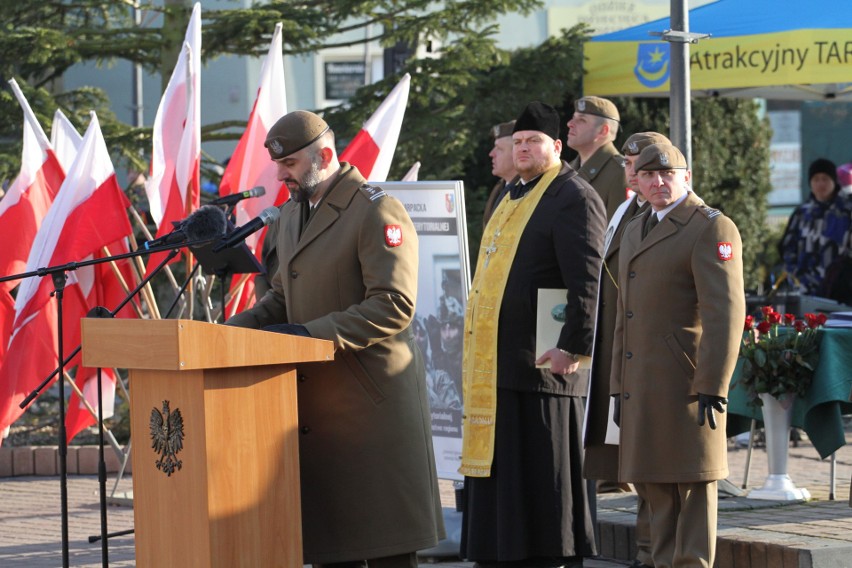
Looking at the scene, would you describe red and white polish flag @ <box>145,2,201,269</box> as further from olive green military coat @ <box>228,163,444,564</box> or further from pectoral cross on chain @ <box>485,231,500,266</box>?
olive green military coat @ <box>228,163,444,564</box>

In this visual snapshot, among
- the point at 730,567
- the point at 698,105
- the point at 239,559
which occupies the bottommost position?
the point at 730,567

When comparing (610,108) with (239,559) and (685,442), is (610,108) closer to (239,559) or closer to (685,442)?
(685,442)

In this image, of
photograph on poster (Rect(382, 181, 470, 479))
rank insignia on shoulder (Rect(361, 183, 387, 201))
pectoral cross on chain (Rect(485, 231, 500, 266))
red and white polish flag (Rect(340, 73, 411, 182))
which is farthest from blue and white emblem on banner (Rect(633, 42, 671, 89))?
rank insignia on shoulder (Rect(361, 183, 387, 201))

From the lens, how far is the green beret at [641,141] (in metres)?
6.02

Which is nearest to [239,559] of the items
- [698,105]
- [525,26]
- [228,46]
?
[228,46]

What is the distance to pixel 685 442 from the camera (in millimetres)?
5641

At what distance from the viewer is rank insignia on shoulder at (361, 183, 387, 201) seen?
4.88 meters

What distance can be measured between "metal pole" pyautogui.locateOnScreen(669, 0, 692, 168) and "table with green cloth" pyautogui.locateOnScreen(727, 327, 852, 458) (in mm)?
1187

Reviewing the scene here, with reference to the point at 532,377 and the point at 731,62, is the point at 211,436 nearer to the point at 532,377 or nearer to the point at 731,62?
the point at 532,377

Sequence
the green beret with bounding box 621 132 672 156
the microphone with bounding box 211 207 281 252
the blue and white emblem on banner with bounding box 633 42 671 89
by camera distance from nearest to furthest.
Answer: the microphone with bounding box 211 207 281 252 → the green beret with bounding box 621 132 672 156 → the blue and white emblem on banner with bounding box 633 42 671 89

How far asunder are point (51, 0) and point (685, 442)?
7860 mm

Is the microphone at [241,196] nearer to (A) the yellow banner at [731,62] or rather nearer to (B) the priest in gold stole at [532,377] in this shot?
(B) the priest in gold stole at [532,377]

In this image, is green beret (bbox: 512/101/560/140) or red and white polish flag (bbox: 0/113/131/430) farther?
red and white polish flag (bbox: 0/113/131/430)

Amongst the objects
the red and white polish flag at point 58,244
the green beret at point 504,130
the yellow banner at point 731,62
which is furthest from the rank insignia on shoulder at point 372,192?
the yellow banner at point 731,62
